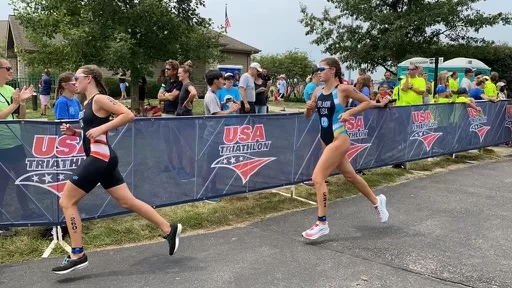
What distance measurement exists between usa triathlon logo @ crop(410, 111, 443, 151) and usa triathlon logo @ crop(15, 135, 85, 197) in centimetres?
657

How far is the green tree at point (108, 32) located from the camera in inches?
681

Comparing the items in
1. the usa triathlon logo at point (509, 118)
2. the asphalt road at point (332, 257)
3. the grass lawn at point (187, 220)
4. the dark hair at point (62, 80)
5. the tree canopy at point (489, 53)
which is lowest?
the asphalt road at point (332, 257)

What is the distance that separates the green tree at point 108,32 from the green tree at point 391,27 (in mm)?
9901

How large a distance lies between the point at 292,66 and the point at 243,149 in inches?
1311

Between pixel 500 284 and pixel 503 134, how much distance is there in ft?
30.6

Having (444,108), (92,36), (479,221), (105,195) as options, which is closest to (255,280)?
(105,195)

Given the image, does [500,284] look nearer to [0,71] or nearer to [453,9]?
[0,71]

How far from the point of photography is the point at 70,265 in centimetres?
415

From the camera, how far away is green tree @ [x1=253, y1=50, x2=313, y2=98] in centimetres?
3878

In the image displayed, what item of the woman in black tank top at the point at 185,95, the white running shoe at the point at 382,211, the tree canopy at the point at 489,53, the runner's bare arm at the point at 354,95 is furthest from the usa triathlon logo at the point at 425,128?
the tree canopy at the point at 489,53

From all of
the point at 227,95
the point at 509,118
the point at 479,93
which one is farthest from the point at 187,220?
the point at 509,118

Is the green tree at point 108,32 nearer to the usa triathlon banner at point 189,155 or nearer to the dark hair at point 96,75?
the usa triathlon banner at point 189,155

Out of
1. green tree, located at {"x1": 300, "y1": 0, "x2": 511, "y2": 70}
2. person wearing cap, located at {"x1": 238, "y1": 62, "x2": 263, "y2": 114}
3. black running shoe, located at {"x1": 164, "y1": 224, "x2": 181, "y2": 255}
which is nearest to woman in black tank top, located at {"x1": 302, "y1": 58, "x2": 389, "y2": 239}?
black running shoe, located at {"x1": 164, "y1": 224, "x2": 181, "y2": 255}

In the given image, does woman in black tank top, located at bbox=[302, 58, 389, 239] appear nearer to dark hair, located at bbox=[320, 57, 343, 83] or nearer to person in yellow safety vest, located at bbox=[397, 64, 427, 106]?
dark hair, located at bbox=[320, 57, 343, 83]
